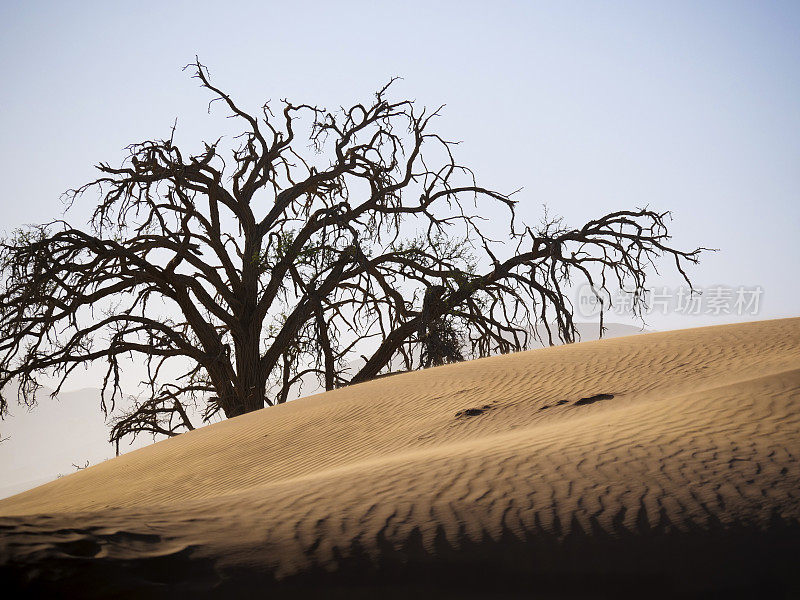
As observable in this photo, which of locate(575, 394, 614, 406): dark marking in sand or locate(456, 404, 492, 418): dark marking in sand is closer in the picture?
locate(575, 394, 614, 406): dark marking in sand

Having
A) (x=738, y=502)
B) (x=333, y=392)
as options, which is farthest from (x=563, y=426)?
(x=333, y=392)

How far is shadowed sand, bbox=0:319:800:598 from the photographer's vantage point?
135 inches

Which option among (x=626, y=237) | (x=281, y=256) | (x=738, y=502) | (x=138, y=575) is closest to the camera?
(x=138, y=575)

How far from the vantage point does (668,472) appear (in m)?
4.74

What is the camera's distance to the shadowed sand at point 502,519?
3426 millimetres

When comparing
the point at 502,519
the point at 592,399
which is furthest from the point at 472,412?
the point at 502,519

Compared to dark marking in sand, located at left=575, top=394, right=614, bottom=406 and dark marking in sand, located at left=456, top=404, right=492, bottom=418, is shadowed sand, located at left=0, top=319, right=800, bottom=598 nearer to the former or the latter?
dark marking in sand, located at left=575, top=394, right=614, bottom=406

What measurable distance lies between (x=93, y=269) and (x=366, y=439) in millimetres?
10832

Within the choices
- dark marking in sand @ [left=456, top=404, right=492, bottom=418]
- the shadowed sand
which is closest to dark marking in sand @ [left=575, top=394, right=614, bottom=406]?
the shadowed sand

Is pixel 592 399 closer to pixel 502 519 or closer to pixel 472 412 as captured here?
pixel 472 412

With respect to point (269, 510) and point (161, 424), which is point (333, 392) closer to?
point (269, 510)

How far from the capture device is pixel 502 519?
4113mm

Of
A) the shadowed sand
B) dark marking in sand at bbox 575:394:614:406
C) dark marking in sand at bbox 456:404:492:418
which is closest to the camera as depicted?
the shadowed sand

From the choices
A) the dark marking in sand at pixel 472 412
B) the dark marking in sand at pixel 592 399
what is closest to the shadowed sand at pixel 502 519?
the dark marking in sand at pixel 592 399
